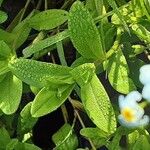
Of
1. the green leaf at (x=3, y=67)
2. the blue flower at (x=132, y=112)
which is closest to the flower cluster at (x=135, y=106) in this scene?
the blue flower at (x=132, y=112)

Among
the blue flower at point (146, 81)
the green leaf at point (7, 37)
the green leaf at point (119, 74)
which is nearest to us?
the blue flower at point (146, 81)

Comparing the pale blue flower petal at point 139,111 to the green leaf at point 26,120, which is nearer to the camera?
Answer: the pale blue flower petal at point 139,111

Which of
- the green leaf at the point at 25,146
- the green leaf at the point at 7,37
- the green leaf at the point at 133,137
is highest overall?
the green leaf at the point at 7,37

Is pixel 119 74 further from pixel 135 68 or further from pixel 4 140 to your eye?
pixel 4 140

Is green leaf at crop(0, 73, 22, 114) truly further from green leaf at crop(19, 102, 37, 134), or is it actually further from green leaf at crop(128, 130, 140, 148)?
green leaf at crop(128, 130, 140, 148)

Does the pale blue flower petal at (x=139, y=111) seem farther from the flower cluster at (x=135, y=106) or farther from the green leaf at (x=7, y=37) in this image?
the green leaf at (x=7, y=37)

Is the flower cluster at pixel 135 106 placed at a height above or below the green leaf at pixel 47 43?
below
